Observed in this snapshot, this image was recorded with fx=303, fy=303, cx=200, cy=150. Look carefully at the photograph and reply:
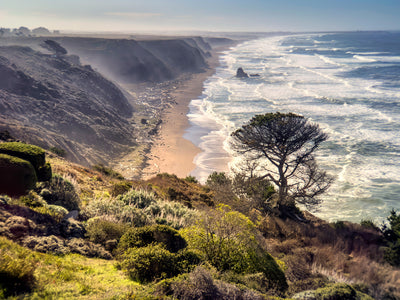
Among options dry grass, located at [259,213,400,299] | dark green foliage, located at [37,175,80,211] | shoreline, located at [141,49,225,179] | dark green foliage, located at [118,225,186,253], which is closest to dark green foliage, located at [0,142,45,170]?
dark green foliage, located at [37,175,80,211]

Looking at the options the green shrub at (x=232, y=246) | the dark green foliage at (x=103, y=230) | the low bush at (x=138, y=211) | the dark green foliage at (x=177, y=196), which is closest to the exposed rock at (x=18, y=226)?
the dark green foliage at (x=103, y=230)

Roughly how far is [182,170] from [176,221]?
54.7 ft

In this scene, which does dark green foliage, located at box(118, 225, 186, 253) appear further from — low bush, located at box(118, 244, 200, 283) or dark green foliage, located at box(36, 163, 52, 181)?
dark green foliage, located at box(36, 163, 52, 181)

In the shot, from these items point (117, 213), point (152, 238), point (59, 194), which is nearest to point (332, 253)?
point (152, 238)

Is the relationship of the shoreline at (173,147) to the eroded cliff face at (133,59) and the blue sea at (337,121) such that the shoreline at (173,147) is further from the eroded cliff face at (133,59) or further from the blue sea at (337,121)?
the eroded cliff face at (133,59)

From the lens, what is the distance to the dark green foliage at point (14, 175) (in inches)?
350

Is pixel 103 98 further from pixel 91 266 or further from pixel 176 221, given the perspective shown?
pixel 91 266

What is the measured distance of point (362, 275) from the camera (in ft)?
30.1

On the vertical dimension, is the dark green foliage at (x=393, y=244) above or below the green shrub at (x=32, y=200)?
below

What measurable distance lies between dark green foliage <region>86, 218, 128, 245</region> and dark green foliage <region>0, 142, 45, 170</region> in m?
2.87

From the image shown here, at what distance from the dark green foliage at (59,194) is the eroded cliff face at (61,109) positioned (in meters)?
12.8

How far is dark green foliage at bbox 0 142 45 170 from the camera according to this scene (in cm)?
955

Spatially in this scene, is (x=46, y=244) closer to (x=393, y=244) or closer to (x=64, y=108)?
(x=393, y=244)

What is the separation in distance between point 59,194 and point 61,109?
2583 cm
